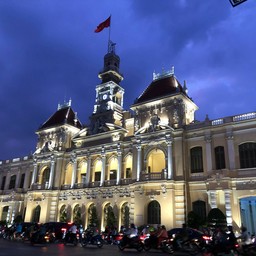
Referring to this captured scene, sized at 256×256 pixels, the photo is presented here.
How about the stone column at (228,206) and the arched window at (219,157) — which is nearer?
the stone column at (228,206)

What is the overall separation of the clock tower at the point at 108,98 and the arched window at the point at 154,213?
37.5 feet

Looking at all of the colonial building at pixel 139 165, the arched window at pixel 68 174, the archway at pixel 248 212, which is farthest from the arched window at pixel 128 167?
the archway at pixel 248 212

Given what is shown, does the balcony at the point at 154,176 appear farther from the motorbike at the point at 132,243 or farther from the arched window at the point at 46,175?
the arched window at the point at 46,175

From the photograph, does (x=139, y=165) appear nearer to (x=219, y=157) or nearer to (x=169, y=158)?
(x=169, y=158)

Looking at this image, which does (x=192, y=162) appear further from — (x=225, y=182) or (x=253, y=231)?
(x=253, y=231)

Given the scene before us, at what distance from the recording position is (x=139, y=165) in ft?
96.1

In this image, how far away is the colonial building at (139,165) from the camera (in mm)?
25406

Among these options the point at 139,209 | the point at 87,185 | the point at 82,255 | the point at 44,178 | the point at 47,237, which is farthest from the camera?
the point at 44,178

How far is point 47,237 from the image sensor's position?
1953cm

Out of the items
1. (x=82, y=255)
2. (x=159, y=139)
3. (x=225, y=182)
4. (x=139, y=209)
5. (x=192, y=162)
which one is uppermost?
(x=159, y=139)

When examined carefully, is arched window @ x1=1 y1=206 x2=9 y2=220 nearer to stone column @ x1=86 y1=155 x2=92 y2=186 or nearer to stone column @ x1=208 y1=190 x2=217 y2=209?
stone column @ x1=86 y1=155 x2=92 y2=186

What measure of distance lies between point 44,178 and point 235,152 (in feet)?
84.4

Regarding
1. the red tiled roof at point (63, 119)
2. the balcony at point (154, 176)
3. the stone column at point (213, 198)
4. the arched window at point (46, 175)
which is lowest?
the stone column at point (213, 198)

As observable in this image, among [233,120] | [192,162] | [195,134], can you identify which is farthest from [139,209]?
[233,120]
